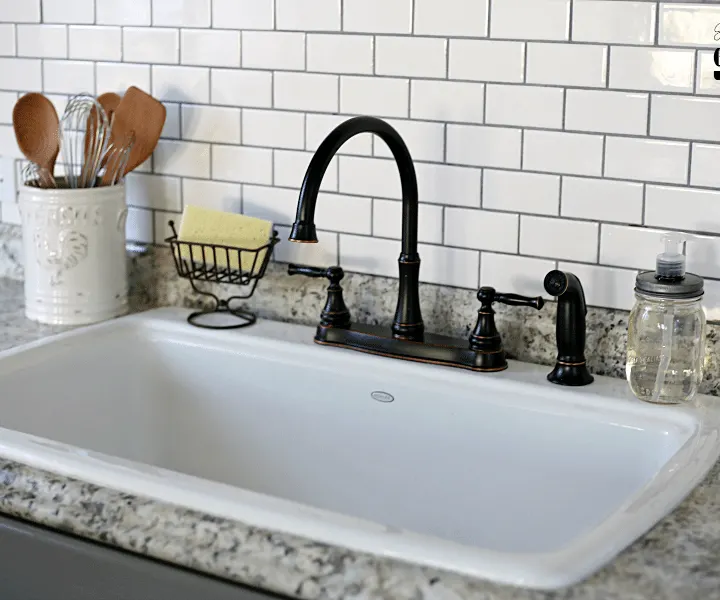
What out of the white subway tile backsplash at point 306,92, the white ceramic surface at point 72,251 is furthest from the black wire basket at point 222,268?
the white subway tile backsplash at point 306,92

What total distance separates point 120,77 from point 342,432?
0.77m

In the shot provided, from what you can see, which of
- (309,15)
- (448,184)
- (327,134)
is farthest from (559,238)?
(309,15)

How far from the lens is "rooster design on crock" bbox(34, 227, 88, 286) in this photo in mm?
1745

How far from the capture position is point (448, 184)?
159cm

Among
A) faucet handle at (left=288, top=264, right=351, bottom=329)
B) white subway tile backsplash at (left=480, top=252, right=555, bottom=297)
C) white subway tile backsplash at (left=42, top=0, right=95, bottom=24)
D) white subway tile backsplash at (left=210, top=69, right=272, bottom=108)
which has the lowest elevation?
faucet handle at (left=288, top=264, right=351, bottom=329)

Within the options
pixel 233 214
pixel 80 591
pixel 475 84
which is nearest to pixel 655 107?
pixel 475 84

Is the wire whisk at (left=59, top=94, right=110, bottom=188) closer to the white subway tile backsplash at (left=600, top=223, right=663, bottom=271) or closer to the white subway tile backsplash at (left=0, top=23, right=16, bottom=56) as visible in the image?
the white subway tile backsplash at (left=0, top=23, right=16, bottom=56)

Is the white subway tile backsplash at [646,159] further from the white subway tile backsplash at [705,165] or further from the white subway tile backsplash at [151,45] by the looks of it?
the white subway tile backsplash at [151,45]

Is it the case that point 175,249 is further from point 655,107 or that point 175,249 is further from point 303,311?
point 655,107

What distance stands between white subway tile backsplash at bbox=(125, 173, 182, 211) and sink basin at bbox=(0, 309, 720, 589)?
20 centimetres

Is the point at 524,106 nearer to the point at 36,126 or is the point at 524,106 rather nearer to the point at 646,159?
the point at 646,159

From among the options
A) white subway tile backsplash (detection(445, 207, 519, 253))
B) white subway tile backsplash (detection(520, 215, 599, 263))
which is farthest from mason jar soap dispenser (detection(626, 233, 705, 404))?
white subway tile backsplash (detection(445, 207, 519, 253))

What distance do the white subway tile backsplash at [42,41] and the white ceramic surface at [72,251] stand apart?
334mm

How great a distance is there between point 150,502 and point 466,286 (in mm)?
681
